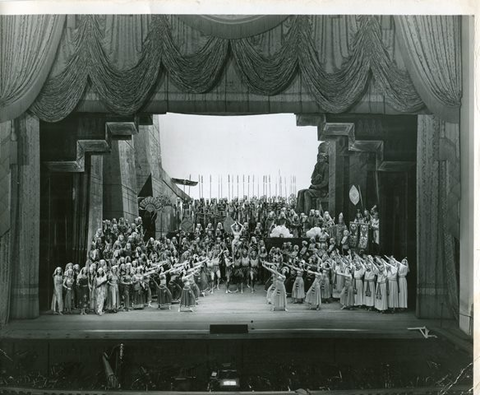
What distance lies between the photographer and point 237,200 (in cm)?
730

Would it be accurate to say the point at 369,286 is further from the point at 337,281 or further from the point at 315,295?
the point at 315,295

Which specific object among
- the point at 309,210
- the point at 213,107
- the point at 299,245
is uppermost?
the point at 213,107

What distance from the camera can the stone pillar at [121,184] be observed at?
7.29 m

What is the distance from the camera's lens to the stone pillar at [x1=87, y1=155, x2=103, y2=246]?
7.38 m

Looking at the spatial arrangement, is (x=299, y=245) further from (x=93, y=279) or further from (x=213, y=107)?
(x=93, y=279)

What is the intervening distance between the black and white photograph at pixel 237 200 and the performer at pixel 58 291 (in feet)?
0.07

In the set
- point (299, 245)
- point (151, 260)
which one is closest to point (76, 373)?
point (151, 260)

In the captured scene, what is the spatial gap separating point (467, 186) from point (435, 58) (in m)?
1.56

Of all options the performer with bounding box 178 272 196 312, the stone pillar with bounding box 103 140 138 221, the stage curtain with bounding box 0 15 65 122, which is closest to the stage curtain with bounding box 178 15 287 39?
the stage curtain with bounding box 0 15 65 122

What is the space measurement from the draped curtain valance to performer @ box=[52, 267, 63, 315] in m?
1.94

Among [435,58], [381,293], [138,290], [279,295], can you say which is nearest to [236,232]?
[279,295]

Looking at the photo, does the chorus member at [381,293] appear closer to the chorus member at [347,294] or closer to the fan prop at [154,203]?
the chorus member at [347,294]

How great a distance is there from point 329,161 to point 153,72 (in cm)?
245

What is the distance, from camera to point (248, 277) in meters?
7.25
